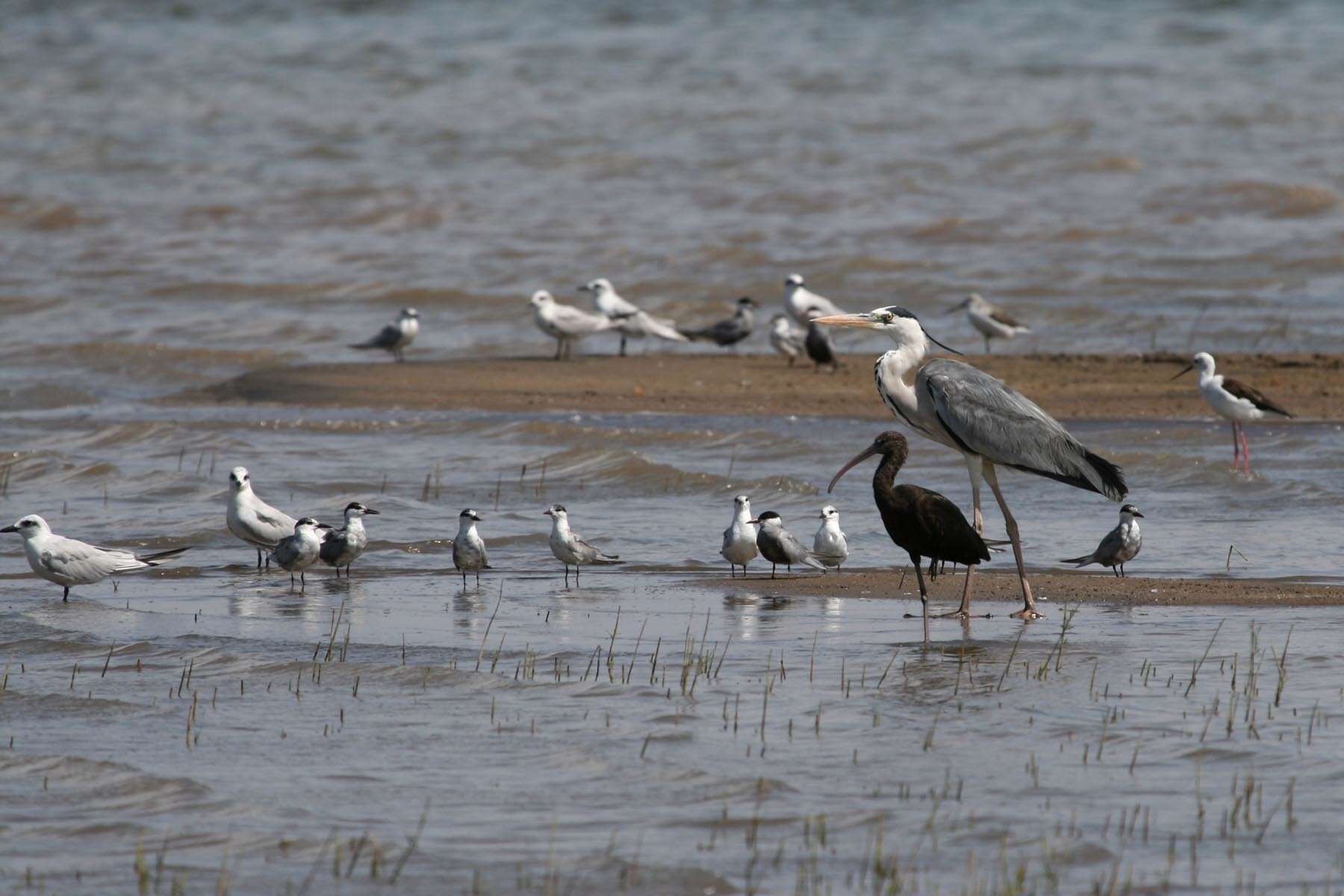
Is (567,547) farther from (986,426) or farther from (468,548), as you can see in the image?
(986,426)

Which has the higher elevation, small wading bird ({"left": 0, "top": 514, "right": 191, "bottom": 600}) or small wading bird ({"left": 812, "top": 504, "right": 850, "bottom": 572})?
small wading bird ({"left": 812, "top": 504, "right": 850, "bottom": 572})

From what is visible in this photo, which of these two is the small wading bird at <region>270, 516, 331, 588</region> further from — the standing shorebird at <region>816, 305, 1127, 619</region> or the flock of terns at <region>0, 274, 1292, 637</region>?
the standing shorebird at <region>816, 305, 1127, 619</region>

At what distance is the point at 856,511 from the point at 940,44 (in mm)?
37229

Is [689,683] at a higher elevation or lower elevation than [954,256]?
higher

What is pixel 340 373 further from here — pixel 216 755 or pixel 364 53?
pixel 364 53

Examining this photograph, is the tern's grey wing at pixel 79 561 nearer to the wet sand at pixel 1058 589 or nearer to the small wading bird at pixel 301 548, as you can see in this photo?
the small wading bird at pixel 301 548

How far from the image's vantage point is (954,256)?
2723 cm

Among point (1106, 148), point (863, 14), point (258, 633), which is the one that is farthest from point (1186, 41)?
point (258, 633)

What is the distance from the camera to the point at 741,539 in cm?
1145

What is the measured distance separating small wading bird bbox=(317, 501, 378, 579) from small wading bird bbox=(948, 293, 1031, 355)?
10.5 metres

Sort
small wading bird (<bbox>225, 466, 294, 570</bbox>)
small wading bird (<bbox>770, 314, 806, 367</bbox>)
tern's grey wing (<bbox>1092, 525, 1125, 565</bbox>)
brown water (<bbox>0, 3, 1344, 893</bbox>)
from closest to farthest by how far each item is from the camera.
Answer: brown water (<bbox>0, 3, 1344, 893</bbox>) → tern's grey wing (<bbox>1092, 525, 1125, 565</bbox>) → small wading bird (<bbox>225, 466, 294, 570</bbox>) → small wading bird (<bbox>770, 314, 806, 367</bbox>)

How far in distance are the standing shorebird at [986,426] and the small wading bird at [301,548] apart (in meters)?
3.21

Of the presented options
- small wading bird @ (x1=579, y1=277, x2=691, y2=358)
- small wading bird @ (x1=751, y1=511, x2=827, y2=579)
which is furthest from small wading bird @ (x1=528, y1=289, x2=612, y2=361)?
small wading bird @ (x1=751, y1=511, x2=827, y2=579)

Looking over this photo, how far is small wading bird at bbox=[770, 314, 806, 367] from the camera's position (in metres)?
20.4
